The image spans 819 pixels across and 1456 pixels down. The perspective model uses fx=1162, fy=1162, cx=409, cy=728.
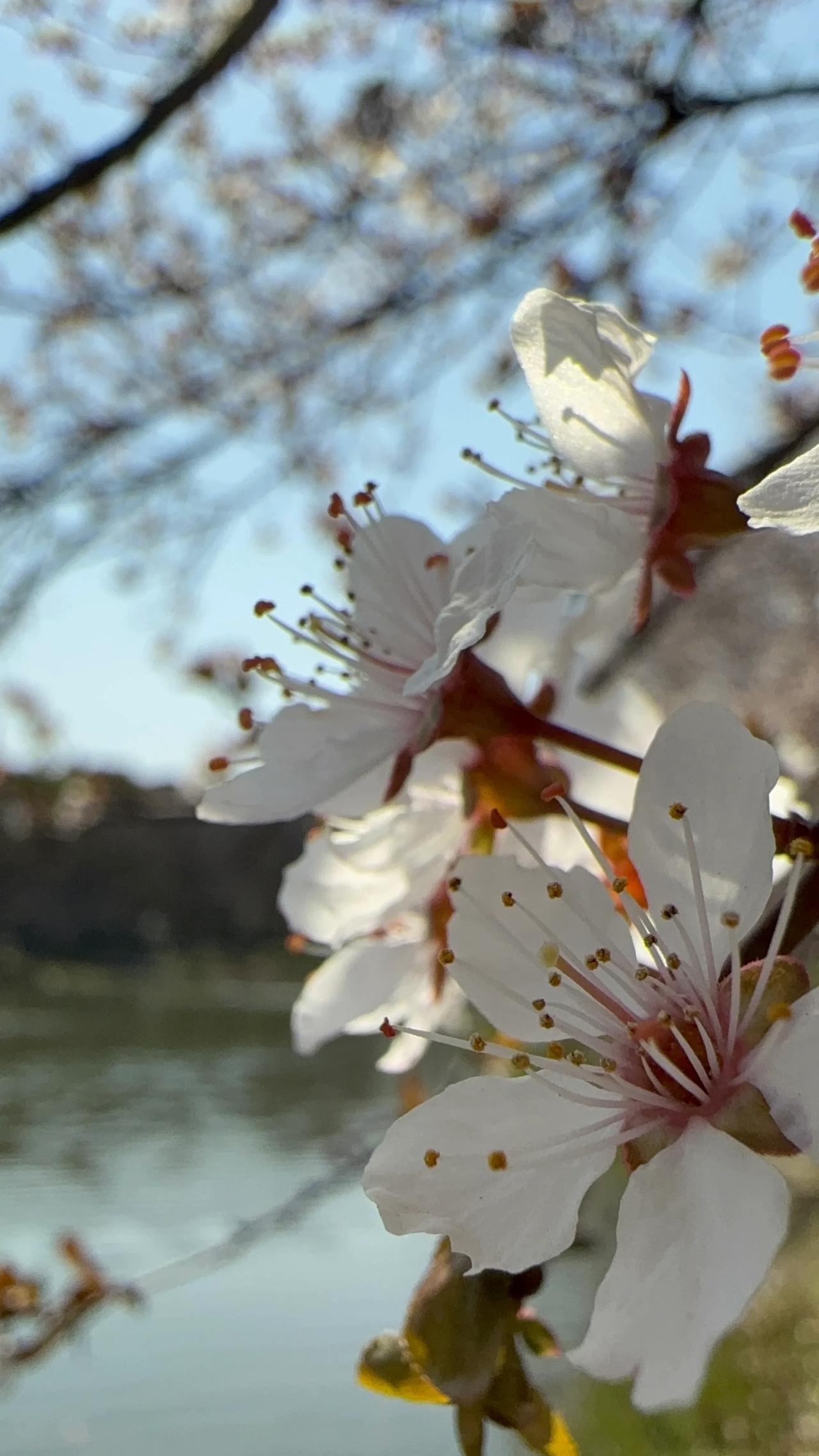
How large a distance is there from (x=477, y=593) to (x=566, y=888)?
87 mm

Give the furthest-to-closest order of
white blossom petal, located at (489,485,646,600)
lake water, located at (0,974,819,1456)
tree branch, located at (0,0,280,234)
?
lake water, located at (0,974,819,1456) → tree branch, located at (0,0,280,234) → white blossom petal, located at (489,485,646,600)

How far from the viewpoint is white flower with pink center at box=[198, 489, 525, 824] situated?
15.1 inches

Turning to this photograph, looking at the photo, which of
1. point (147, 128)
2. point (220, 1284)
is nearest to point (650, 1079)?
point (147, 128)

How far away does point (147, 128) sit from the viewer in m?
1.06

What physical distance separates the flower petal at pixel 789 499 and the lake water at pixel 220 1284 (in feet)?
2.01

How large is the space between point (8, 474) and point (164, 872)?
489 centimetres

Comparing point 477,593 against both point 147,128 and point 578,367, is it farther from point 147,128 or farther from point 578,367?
point 147,128

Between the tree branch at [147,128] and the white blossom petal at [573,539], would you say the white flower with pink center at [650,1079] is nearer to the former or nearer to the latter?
the white blossom petal at [573,539]

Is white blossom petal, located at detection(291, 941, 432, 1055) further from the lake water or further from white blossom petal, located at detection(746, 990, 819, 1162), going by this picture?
the lake water

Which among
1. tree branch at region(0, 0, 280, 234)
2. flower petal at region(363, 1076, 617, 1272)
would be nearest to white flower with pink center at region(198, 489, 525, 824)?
flower petal at region(363, 1076, 617, 1272)

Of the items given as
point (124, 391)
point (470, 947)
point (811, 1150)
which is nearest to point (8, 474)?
point (124, 391)

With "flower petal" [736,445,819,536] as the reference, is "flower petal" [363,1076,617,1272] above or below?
below

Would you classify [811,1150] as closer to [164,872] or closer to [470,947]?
[470,947]

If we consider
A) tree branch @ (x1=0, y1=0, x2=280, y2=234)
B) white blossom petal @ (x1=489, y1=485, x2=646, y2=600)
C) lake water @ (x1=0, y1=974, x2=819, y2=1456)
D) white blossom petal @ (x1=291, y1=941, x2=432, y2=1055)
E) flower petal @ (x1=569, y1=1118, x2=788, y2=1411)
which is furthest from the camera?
lake water @ (x1=0, y1=974, x2=819, y2=1456)
